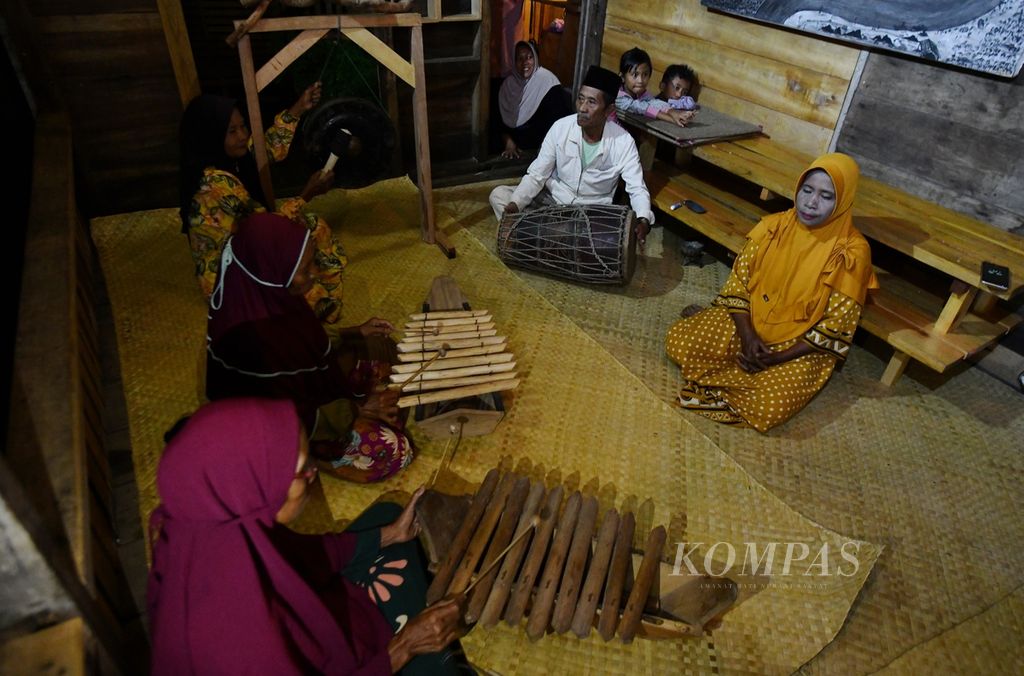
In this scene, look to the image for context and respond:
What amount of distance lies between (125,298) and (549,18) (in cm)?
624

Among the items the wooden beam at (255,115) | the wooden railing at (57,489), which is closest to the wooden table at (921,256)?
the wooden beam at (255,115)

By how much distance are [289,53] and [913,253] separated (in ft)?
11.3

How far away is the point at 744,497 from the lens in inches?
108

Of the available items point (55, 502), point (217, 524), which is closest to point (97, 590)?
point (55, 502)

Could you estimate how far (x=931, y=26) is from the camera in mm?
3303

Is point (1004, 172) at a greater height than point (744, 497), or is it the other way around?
point (1004, 172)

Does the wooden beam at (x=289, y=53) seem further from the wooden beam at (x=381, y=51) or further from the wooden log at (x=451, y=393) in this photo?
the wooden log at (x=451, y=393)

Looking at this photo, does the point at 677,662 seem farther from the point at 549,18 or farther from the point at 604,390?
the point at 549,18

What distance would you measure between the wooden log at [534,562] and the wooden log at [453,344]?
802mm

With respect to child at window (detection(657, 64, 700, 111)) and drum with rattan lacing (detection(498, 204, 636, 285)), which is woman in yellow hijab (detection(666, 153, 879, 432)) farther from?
child at window (detection(657, 64, 700, 111))

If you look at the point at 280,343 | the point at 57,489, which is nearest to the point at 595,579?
the point at 280,343

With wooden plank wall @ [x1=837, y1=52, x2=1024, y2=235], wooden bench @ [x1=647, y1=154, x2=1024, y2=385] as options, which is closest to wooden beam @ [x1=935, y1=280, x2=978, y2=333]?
wooden bench @ [x1=647, y1=154, x2=1024, y2=385]

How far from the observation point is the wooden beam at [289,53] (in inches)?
134

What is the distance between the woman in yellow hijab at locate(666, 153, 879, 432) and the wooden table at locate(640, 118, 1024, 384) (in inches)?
12.4
